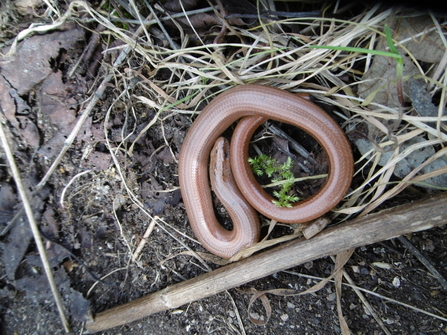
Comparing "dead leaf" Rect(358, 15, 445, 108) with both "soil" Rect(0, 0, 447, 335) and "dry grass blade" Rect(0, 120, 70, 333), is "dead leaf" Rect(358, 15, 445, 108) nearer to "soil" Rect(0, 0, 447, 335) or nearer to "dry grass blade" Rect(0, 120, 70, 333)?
"soil" Rect(0, 0, 447, 335)

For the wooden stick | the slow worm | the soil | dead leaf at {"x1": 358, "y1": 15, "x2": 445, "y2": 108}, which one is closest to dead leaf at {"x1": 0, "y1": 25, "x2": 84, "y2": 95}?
the soil

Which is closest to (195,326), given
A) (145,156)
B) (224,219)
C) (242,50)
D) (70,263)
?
(224,219)

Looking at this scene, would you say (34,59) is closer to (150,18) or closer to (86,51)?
(86,51)

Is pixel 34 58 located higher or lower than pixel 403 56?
lower

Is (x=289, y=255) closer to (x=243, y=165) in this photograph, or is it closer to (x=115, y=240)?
(x=243, y=165)

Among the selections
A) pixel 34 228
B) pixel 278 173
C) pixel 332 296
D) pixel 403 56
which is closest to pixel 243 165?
pixel 278 173

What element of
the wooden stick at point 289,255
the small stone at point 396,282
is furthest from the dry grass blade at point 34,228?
the small stone at point 396,282

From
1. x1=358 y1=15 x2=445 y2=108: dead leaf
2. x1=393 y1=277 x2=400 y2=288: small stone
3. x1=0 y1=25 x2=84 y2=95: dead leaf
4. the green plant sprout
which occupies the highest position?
x1=358 y1=15 x2=445 y2=108: dead leaf
